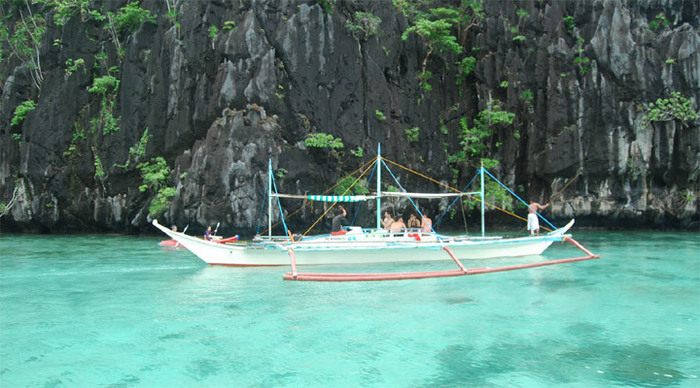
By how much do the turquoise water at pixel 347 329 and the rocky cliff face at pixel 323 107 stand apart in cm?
1415

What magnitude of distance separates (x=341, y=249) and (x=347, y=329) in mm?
7276

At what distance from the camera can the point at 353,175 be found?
32594 mm

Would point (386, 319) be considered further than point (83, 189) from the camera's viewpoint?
No

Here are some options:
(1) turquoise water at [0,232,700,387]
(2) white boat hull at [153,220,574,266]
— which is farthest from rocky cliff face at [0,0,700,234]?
(1) turquoise water at [0,232,700,387]

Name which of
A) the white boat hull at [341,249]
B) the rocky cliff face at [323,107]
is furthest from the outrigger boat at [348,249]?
the rocky cliff face at [323,107]

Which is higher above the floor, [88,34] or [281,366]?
[88,34]

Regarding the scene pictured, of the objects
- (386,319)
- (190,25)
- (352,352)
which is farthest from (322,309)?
(190,25)

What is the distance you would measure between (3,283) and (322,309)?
999 centimetres

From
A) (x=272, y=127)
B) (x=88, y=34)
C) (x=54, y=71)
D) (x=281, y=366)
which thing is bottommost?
(x=281, y=366)

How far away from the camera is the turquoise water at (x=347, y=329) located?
823cm

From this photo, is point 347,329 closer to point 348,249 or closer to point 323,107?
point 348,249

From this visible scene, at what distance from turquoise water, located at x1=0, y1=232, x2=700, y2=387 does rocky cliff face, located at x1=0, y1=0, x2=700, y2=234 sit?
1415cm

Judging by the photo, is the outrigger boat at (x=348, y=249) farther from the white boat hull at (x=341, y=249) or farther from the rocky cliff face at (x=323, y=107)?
the rocky cliff face at (x=323, y=107)

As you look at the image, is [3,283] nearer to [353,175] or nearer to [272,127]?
[272,127]
